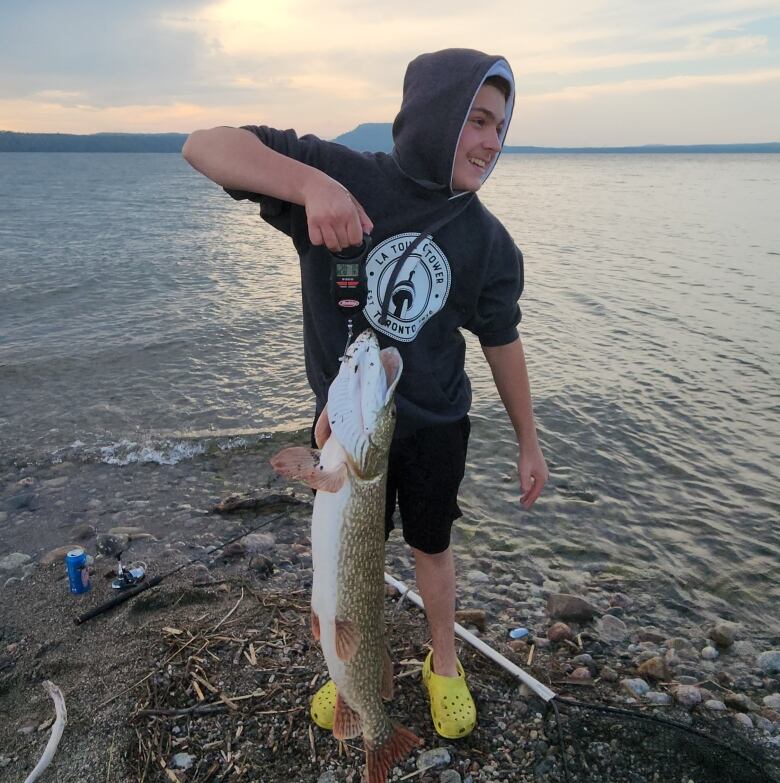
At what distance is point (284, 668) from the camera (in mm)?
3744

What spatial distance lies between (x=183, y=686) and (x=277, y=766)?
749 mm

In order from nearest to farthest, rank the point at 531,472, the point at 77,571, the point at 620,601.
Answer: the point at 531,472
the point at 77,571
the point at 620,601

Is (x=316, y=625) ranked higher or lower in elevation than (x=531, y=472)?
lower

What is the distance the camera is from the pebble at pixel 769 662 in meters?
4.47

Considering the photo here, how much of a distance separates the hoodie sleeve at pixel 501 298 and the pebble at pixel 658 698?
91.9 inches

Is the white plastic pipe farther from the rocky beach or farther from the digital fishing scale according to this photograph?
the digital fishing scale

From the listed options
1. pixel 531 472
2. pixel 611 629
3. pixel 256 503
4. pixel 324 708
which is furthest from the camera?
pixel 256 503

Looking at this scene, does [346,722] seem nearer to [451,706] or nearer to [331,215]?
[451,706]

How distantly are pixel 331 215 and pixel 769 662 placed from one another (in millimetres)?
4395

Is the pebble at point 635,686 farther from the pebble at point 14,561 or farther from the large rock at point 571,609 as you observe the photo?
the pebble at point 14,561

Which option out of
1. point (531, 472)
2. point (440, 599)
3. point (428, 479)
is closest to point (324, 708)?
point (440, 599)

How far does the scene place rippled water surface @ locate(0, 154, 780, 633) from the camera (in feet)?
20.3

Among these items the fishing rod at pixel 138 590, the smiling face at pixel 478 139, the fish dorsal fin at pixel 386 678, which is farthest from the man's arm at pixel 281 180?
the fishing rod at pixel 138 590

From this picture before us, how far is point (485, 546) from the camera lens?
5.99 m
